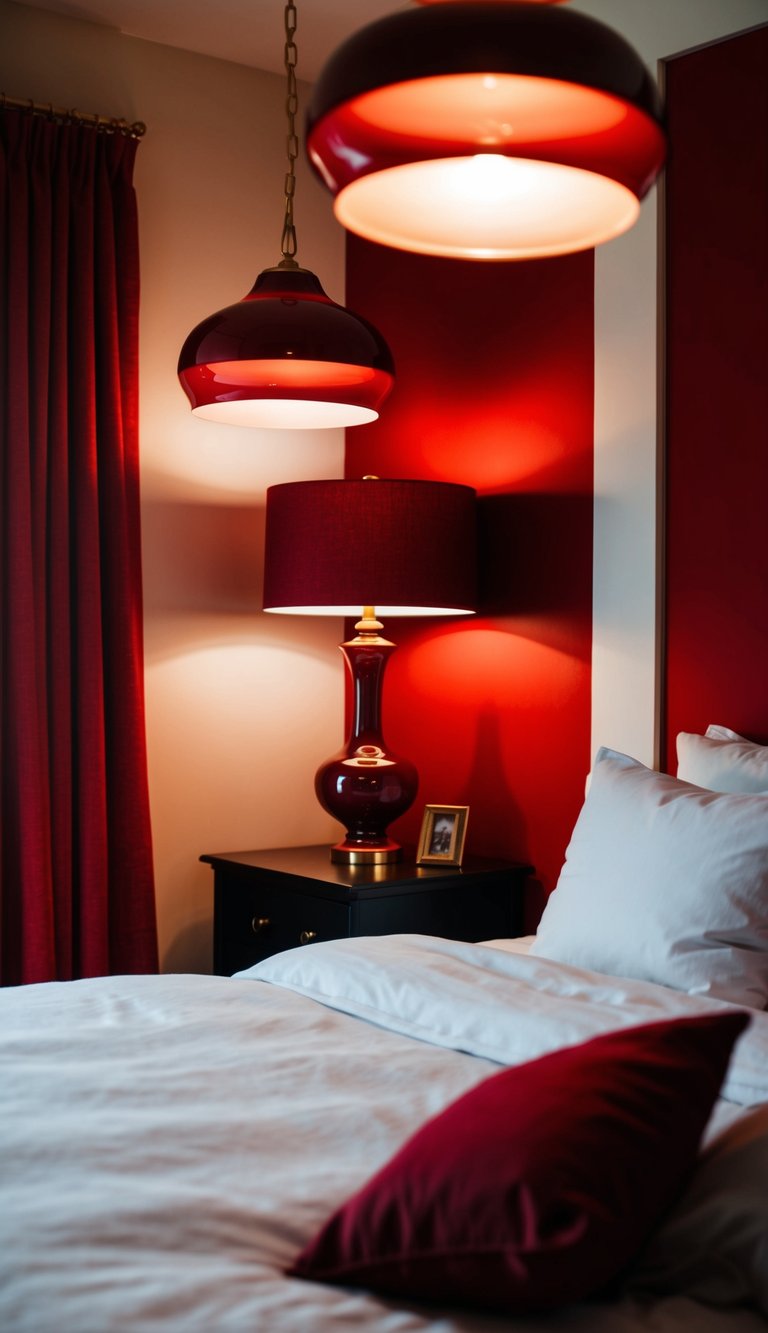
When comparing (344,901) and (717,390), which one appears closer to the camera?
(717,390)

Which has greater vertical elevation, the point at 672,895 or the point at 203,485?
the point at 203,485

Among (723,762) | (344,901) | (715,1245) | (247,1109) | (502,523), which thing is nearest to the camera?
(715,1245)

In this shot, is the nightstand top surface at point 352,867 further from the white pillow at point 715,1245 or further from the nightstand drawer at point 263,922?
the white pillow at point 715,1245

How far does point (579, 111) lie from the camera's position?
135 cm

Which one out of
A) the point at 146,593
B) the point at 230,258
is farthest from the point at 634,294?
the point at 146,593

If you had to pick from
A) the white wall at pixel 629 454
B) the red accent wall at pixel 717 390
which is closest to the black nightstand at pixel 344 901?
the white wall at pixel 629 454

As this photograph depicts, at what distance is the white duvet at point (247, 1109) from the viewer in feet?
3.54

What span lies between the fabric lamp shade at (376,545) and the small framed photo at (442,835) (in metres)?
0.51

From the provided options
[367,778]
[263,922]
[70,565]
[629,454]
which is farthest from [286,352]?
[263,922]

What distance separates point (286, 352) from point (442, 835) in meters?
1.36

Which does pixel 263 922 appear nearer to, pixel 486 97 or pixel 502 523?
pixel 502 523

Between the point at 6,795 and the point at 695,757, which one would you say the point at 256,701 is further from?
the point at 695,757

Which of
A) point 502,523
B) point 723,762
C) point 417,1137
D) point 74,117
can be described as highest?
point 74,117

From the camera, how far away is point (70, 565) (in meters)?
3.18
